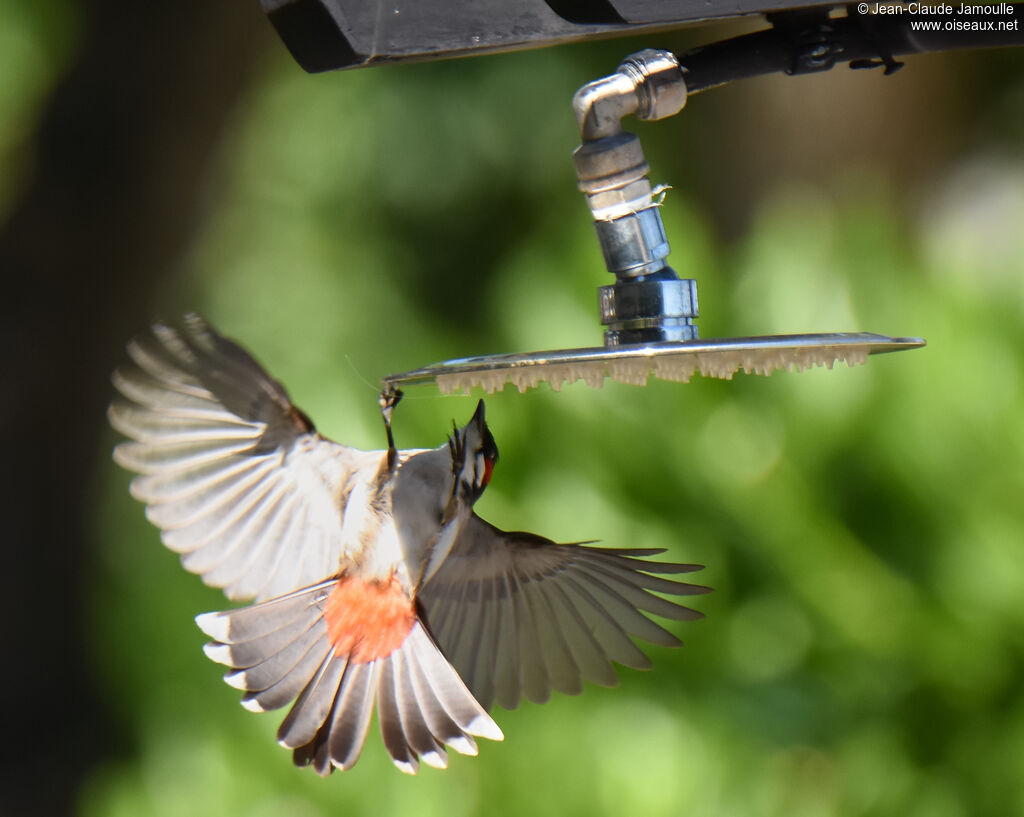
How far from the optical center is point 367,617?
1072 millimetres

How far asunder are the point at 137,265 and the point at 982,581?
1996 millimetres

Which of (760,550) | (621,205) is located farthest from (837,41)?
(760,550)

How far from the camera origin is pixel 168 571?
250 centimetres

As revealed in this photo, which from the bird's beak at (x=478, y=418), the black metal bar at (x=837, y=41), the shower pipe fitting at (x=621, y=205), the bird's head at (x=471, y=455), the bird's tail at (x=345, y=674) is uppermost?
the black metal bar at (x=837, y=41)

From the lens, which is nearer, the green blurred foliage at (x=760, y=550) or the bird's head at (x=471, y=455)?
the bird's head at (x=471, y=455)

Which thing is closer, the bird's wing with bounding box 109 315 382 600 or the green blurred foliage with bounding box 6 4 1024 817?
the bird's wing with bounding box 109 315 382 600

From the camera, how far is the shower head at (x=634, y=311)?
0.62m

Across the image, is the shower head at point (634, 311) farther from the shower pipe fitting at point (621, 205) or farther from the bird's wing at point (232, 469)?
the bird's wing at point (232, 469)

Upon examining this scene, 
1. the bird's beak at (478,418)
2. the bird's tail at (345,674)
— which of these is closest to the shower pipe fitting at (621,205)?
the bird's beak at (478,418)

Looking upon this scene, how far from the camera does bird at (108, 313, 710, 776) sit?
979 millimetres

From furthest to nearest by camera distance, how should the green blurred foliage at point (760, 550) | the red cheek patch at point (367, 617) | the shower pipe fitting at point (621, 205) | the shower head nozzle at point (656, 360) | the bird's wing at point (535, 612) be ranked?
the green blurred foliage at point (760, 550), the bird's wing at point (535, 612), the red cheek patch at point (367, 617), the shower pipe fitting at point (621, 205), the shower head nozzle at point (656, 360)

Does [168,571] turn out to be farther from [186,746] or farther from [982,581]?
[982,581]

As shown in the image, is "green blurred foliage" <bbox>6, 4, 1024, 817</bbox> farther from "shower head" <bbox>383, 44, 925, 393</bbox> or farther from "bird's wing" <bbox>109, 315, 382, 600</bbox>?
"shower head" <bbox>383, 44, 925, 393</bbox>

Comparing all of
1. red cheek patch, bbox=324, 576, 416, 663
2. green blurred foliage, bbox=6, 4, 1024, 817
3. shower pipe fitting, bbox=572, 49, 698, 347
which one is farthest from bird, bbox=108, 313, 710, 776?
green blurred foliage, bbox=6, 4, 1024, 817
